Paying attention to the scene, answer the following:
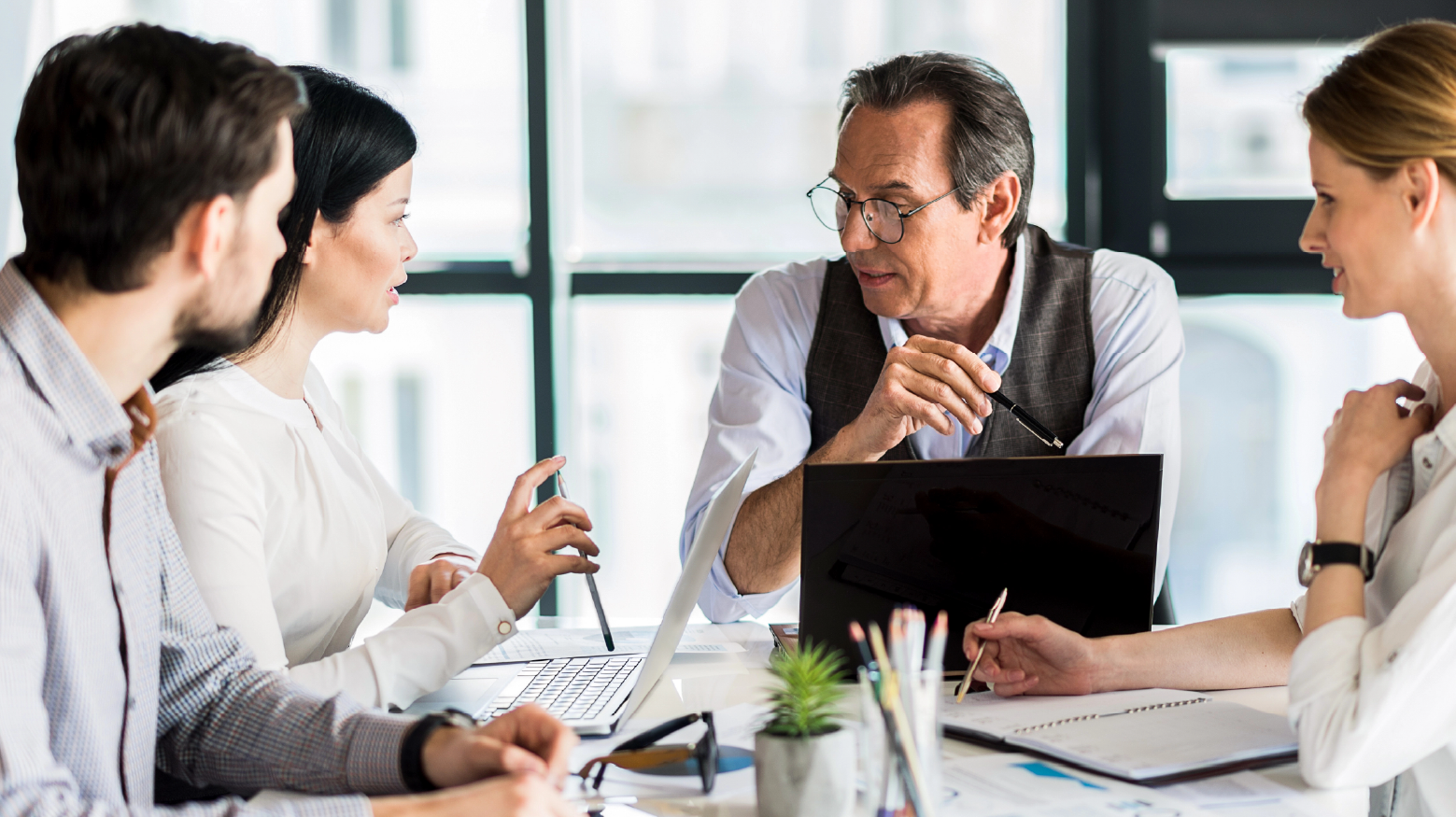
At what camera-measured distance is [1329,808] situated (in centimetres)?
100

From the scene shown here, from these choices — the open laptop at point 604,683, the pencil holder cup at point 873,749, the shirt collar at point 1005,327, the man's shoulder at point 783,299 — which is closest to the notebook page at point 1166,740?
the pencil holder cup at point 873,749

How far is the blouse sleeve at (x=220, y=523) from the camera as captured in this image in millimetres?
1208

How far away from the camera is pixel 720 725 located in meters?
1.22

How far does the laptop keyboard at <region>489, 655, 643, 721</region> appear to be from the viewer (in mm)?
1293

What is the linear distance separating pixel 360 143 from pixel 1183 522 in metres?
2.38

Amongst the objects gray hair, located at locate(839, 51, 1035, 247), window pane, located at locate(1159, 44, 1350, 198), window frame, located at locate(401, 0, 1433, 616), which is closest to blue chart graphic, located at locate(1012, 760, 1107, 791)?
gray hair, located at locate(839, 51, 1035, 247)

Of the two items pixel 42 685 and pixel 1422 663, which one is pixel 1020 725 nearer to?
pixel 1422 663

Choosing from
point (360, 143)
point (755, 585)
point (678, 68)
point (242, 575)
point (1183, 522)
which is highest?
point (678, 68)

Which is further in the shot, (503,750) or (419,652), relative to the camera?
(419,652)

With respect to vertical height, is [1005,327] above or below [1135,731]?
above

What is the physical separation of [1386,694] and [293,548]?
1.16m

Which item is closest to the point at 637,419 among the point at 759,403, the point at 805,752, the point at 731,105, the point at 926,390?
the point at 731,105

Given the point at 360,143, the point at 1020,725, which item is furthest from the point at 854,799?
the point at 360,143

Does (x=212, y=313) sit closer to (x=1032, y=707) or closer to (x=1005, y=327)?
(x=1032, y=707)
